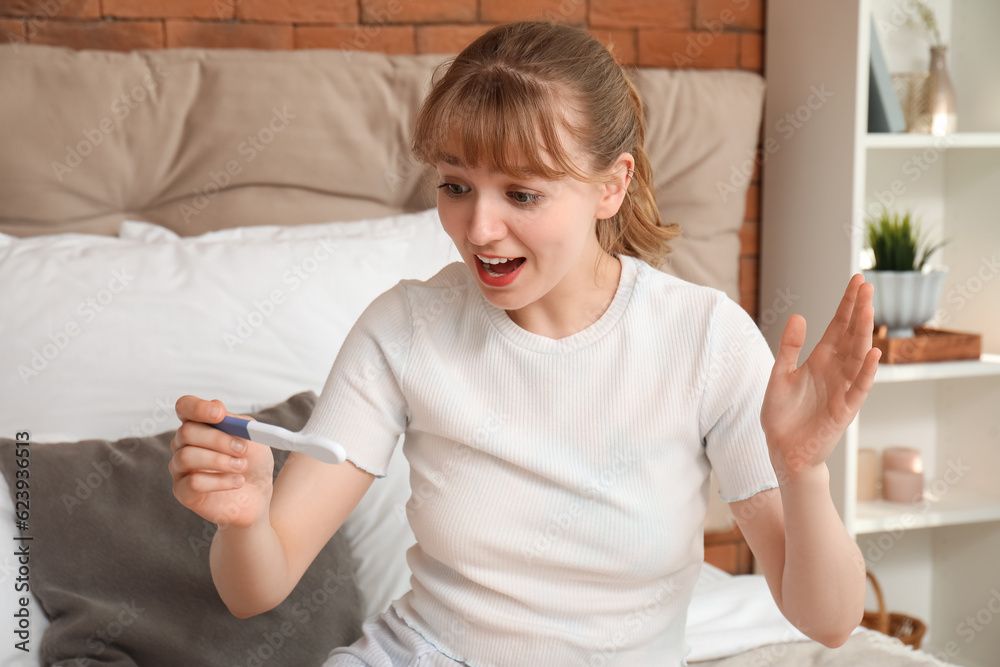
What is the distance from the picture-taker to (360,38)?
6.27ft

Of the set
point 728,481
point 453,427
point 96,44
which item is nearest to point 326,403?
point 453,427

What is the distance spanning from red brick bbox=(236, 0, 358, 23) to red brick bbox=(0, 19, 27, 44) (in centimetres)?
40

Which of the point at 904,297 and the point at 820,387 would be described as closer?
the point at 820,387

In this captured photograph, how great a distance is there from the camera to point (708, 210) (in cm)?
199

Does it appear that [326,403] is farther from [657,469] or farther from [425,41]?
[425,41]

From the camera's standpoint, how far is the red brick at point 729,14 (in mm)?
2133

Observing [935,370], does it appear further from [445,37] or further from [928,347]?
[445,37]

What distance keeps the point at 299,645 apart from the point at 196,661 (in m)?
0.13

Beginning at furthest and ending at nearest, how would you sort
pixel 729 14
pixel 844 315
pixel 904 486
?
pixel 729 14
pixel 904 486
pixel 844 315

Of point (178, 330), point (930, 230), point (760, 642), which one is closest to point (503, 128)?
point (178, 330)

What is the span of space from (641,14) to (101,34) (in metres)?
1.18

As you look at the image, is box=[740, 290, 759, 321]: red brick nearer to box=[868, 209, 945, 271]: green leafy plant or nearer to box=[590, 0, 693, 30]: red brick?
box=[868, 209, 945, 271]: green leafy plant

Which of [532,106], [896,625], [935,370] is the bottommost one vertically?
[896,625]

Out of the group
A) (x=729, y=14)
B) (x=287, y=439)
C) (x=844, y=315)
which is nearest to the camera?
(x=287, y=439)
